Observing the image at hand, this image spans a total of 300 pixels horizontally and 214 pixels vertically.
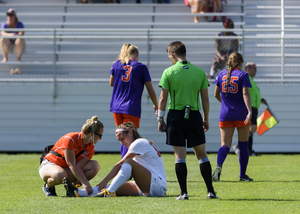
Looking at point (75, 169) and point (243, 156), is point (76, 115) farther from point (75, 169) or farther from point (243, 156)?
point (75, 169)

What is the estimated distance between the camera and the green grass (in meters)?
3.80

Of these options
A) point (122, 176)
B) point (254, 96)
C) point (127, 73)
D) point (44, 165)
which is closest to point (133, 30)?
point (254, 96)

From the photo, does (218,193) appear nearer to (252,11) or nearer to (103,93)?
(103,93)

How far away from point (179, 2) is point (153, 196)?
1089cm

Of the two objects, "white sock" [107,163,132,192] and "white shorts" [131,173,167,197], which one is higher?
"white sock" [107,163,132,192]

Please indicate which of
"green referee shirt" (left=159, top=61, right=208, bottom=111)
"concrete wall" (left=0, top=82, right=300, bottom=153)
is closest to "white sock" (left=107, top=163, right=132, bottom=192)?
"green referee shirt" (left=159, top=61, right=208, bottom=111)

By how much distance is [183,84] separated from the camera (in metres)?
4.32

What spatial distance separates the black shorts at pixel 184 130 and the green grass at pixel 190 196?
566 mm

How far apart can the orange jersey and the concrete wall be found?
16.6ft

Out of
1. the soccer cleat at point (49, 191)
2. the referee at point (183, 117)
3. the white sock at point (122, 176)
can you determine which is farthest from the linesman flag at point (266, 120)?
the soccer cleat at point (49, 191)

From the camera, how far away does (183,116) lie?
4297 mm

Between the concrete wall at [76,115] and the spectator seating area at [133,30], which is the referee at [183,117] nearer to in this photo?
the concrete wall at [76,115]

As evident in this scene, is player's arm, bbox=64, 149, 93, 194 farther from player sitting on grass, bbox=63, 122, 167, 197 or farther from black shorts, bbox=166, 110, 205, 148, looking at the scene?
black shorts, bbox=166, 110, 205, 148

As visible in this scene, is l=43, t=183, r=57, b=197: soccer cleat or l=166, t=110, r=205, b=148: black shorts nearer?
l=166, t=110, r=205, b=148: black shorts
